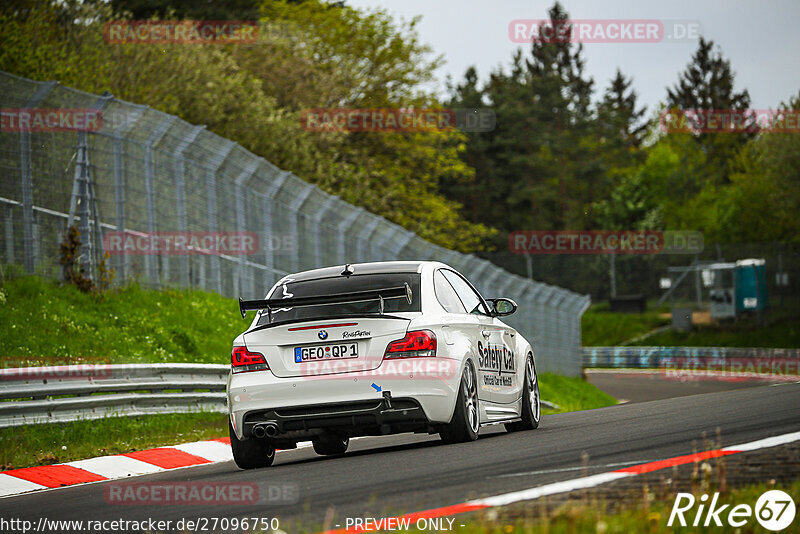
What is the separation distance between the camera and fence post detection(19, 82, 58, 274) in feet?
53.3

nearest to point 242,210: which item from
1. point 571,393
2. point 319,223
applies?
point 319,223

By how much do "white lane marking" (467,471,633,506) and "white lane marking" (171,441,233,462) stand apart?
5.78 m

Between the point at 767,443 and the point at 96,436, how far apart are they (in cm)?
689

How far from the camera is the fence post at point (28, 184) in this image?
53.3 ft

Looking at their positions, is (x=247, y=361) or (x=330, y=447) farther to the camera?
(x=330, y=447)

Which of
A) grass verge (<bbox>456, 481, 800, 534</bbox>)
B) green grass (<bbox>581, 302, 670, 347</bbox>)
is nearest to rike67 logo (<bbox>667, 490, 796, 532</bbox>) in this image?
grass verge (<bbox>456, 481, 800, 534</bbox>)

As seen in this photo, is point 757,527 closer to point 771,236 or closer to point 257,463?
point 257,463

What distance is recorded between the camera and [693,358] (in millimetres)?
50938

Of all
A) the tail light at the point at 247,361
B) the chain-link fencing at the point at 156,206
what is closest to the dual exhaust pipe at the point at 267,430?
Result: the tail light at the point at 247,361

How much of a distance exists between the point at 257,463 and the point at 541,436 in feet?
7.75

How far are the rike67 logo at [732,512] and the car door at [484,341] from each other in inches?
189

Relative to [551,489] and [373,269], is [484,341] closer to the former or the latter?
[373,269]

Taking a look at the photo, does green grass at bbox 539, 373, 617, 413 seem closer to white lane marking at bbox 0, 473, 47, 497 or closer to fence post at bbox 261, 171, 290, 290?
fence post at bbox 261, 171, 290, 290

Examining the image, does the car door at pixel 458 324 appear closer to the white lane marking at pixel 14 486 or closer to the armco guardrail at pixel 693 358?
the white lane marking at pixel 14 486
